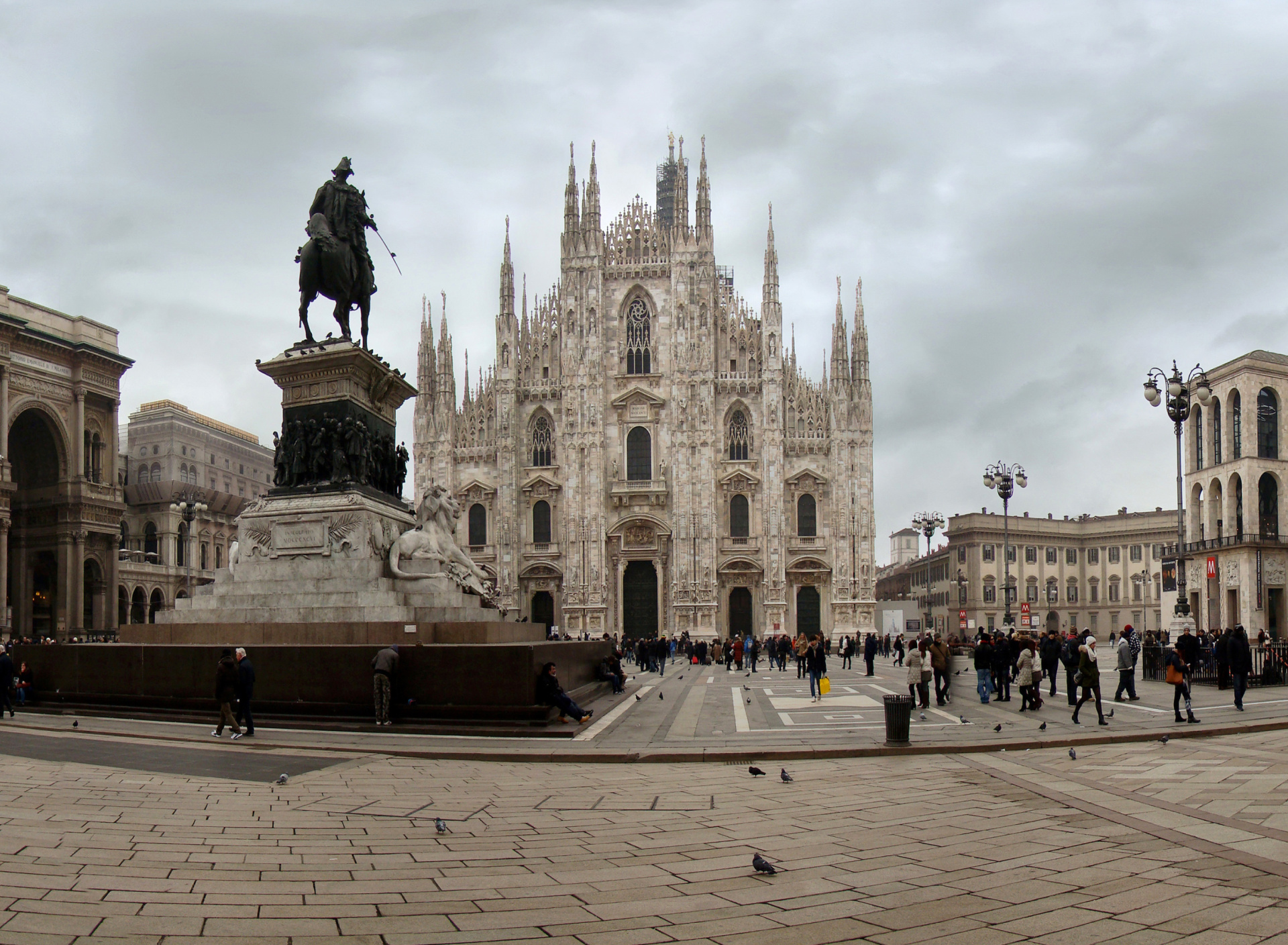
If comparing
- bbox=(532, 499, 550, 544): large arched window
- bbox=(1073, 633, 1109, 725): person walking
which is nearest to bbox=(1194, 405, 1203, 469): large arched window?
bbox=(532, 499, 550, 544): large arched window

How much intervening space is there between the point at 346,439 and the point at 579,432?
3624 centimetres

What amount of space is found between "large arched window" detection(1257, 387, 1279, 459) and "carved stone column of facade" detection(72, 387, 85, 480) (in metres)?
55.7

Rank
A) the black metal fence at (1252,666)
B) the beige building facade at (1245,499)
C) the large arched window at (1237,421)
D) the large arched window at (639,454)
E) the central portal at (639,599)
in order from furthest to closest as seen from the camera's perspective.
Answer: the large arched window at (639,454) < the central portal at (639,599) < the large arched window at (1237,421) < the beige building facade at (1245,499) < the black metal fence at (1252,666)

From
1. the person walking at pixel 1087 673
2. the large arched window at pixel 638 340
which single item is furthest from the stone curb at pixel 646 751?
the large arched window at pixel 638 340

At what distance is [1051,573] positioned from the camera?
79.4m

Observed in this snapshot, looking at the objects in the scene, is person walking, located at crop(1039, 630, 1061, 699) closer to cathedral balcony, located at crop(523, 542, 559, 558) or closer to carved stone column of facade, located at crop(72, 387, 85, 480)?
cathedral balcony, located at crop(523, 542, 559, 558)

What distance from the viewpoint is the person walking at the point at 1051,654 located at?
19956mm

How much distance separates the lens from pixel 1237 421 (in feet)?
163

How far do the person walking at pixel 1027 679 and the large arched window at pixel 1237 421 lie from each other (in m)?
39.1

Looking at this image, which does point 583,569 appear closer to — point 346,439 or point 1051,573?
point 346,439

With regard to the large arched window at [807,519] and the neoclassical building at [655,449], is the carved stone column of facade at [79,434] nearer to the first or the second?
the neoclassical building at [655,449]

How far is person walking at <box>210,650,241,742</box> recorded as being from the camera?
1160cm

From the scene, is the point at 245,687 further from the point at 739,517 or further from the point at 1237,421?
the point at 1237,421

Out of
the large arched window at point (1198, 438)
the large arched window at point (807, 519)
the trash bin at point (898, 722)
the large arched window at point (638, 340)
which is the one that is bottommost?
the trash bin at point (898, 722)
